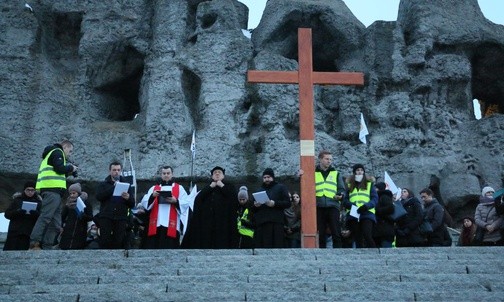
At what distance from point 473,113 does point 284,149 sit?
242 inches

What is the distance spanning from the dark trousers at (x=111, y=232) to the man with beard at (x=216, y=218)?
1169mm

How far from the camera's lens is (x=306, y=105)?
1177 centimetres

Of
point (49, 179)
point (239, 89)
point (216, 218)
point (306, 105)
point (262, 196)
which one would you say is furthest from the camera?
point (239, 89)

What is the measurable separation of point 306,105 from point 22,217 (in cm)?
486

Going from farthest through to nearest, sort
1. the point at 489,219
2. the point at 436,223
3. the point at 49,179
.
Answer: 1. the point at 436,223
2. the point at 489,219
3. the point at 49,179

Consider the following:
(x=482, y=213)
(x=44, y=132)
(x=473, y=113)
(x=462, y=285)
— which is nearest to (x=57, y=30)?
(x=44, y=132)

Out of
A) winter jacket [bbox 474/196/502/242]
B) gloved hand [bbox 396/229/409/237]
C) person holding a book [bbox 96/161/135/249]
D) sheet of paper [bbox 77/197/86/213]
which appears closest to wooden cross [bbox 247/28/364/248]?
gloved hand [bbox 396/229/409/237]

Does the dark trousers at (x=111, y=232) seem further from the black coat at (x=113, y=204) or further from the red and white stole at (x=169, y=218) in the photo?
the red and white stole at (x=169, y=218)

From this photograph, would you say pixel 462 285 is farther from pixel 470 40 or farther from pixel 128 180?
pixel 470 40

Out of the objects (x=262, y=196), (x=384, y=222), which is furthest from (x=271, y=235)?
(x=384, y=222)

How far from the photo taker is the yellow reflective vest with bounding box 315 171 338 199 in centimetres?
1117

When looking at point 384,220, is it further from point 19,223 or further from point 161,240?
point 19,223

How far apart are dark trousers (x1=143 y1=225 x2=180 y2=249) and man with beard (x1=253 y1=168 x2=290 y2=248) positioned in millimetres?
1319

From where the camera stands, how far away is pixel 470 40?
19797mm
